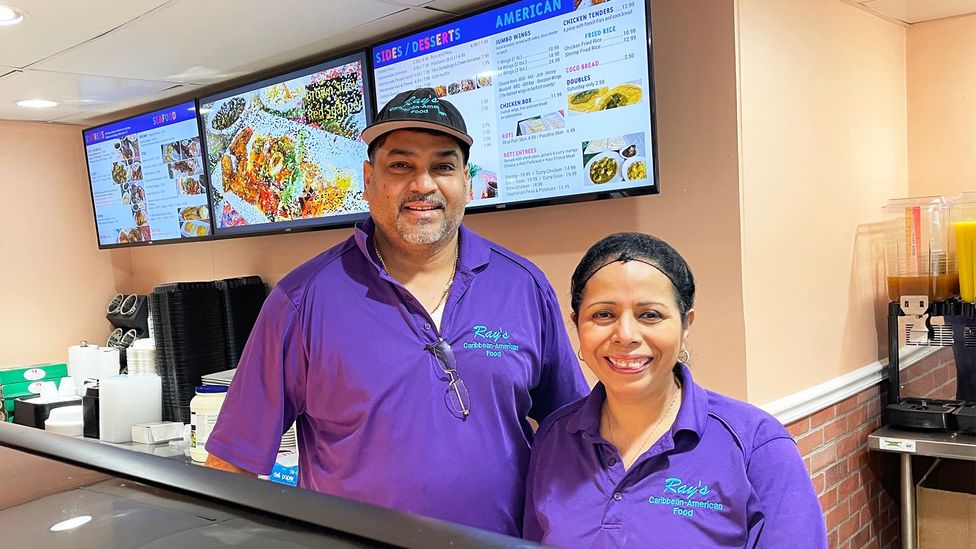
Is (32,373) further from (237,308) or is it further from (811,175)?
(811,175)

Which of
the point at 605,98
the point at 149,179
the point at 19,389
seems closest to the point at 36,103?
the point at 149,179

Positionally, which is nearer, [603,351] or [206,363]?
[603,351]

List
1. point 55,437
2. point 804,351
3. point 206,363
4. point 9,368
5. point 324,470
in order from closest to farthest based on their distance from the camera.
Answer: point 55,437
point 324,470
point 804,351
point 206,363
point 9,368

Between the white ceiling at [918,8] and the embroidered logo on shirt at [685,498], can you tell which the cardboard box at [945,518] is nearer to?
the white ceiling at [918,8]

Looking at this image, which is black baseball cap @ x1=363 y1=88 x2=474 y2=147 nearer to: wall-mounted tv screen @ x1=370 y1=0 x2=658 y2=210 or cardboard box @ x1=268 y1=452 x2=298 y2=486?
wall-mounted tv screen @ x1=370 y1=0 x2=658 y2=210

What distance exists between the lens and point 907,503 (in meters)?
2.85

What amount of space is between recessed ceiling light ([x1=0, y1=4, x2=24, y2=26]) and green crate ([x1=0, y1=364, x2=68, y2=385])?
202cm

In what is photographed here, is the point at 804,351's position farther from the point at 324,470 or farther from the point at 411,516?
the point at 411,516

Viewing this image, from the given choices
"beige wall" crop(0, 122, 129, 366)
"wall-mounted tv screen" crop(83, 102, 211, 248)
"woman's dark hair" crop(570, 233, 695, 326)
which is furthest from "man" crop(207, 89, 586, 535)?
"beige wall" crop(0, 122, 129, 366)

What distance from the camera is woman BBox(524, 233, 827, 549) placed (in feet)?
3.65

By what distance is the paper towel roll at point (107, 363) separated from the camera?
4.05 m

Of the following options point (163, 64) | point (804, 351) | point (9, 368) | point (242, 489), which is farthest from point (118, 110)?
point (242, 489)

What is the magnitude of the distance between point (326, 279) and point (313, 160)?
1787 millimetres

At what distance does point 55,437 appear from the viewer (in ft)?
2.67
